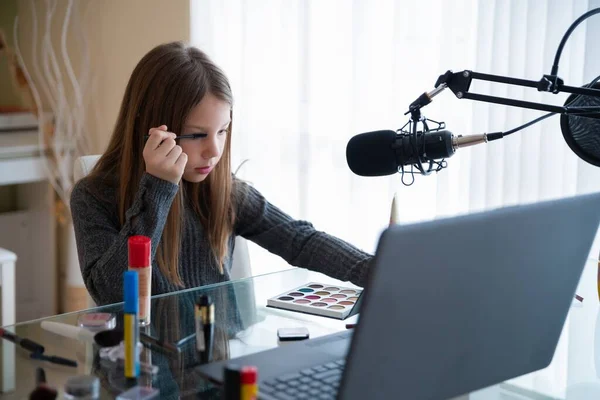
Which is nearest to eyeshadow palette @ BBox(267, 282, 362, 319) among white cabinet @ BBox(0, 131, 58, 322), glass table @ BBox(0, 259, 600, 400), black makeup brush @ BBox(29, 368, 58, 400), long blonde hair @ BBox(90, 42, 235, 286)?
glass table @ BBox(0, 259, 600, 400)

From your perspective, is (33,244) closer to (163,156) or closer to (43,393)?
(163,156)

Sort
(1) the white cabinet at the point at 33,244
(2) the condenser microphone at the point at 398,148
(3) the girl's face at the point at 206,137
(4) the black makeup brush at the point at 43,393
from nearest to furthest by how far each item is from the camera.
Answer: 1. (4) the black makeup brush at the point at 43,393
2. (2) the condenser microphone at the point at 398,148
3. (3) the girl's face at the point at 206,137
4. (1) the white cabinet at the point at 33,244

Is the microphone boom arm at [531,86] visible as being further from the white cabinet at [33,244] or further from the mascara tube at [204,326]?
the white cabinet at [33,244]

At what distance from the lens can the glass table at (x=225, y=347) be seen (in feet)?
3.54

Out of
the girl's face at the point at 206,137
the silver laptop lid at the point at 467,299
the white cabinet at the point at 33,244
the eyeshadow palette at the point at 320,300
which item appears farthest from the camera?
the white cabinet at the point at 33,244

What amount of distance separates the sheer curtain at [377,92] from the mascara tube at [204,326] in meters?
0.66

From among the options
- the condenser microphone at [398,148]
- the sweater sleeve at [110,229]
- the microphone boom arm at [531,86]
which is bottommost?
the sweater sleeve at [110,229]

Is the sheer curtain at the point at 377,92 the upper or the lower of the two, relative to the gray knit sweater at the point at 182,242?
upper

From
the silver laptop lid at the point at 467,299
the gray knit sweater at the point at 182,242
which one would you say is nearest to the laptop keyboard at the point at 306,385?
the silver laptop lid at the point at 467,299

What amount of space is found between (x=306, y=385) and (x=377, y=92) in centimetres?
126

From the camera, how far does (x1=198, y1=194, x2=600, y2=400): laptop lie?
0.84 m

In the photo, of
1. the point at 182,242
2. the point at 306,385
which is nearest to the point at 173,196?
the point at 182,242

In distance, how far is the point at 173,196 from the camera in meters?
1.50

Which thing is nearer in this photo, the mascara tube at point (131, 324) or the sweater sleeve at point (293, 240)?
the mascara tube at point (131, 324)
